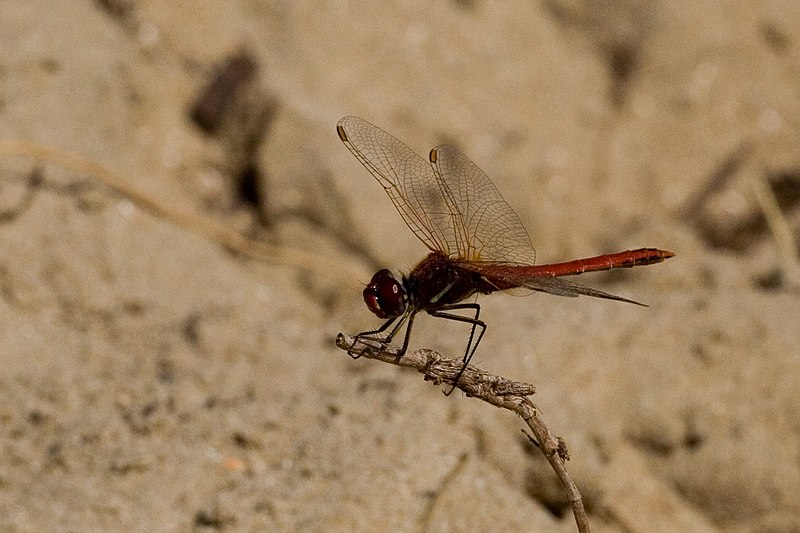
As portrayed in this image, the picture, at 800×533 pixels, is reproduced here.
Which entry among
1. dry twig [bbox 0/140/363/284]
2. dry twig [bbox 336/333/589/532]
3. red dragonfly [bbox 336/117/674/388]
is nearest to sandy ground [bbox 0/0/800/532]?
dry twig [bbox 0/140/363/284]

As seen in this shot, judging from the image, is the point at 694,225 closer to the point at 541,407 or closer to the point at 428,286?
the point at 541,407

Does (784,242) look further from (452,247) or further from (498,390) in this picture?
(498,390)

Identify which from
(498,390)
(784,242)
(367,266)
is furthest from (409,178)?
(784,242)

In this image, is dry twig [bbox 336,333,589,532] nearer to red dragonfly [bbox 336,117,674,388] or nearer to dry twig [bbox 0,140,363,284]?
red dragonfly [bbox 336,117,674,388]

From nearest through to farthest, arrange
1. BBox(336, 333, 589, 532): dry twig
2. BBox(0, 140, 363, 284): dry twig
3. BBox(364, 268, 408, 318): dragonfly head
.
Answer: BBox(336, 333, 589, 532): dry twig, BBox(364, 268, 408, 318): dragonfly head, BBox(0, 140, 363, 284): dry twig

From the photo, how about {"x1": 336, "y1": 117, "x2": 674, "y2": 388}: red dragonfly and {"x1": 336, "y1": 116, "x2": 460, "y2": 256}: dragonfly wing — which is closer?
{"x1": 336, "y1": 117, "x2": 674, "y2": 388}: red dragonfly

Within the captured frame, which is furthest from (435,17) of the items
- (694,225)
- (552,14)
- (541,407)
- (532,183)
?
(541,407)

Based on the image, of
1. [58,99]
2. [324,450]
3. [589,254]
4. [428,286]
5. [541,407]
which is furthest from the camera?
[589,254]
